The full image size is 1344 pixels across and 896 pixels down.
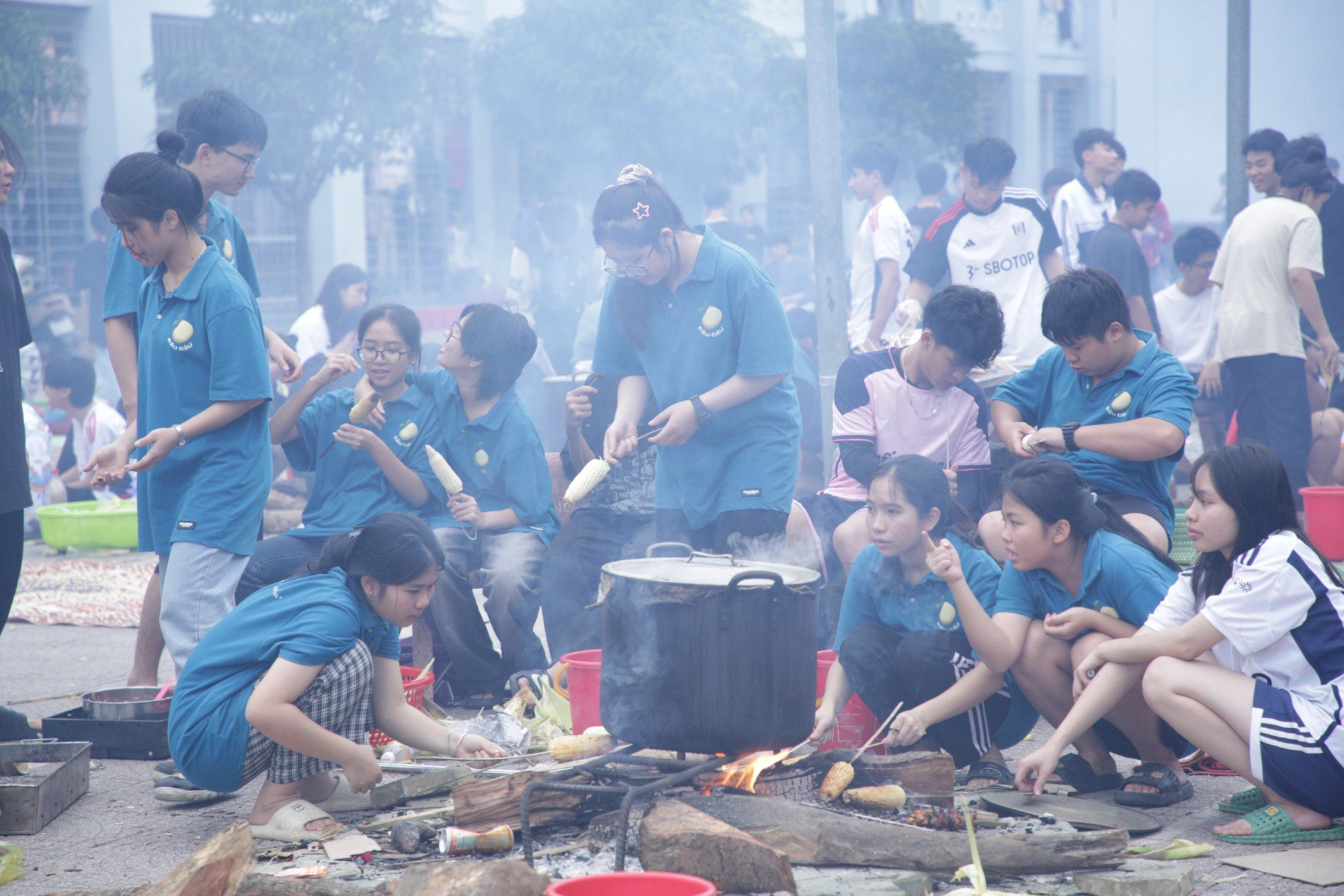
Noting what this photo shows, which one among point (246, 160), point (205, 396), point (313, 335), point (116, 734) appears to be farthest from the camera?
point (313, 335)

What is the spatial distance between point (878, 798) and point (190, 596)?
2373 millimetres

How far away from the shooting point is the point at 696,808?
10.7ft

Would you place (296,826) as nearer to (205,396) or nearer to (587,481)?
(205,396)

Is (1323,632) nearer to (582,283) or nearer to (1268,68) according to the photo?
(582,283)

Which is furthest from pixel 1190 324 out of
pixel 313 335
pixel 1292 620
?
pixel 313 335

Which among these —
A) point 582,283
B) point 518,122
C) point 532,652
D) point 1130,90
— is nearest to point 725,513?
point 532,652

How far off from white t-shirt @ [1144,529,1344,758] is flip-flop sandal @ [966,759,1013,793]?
0.89m

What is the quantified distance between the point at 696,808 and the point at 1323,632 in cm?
178

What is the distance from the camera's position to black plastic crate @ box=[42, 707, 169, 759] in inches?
174

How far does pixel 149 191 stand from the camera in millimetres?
4016

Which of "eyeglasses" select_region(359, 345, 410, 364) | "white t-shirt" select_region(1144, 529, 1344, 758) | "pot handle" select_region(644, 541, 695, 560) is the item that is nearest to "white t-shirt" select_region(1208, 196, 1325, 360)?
"white t-shirt" select_region(1144, 529, 1344, 758)

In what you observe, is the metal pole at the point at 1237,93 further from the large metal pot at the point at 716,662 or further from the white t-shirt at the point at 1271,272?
the large metal pot at the point at 716,662

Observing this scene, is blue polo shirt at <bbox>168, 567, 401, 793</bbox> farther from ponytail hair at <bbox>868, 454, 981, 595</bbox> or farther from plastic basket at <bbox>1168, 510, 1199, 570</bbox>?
plastic basket at <bbox>1168, 510, 1199, 570</bbox>

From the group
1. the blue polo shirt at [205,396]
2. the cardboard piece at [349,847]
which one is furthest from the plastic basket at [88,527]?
the cardboard piece at [349,847]
